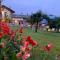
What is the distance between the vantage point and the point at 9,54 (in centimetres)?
263

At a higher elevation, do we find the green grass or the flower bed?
the flower bed

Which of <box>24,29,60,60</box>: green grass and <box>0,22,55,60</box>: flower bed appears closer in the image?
<box>0,22,55,60</box>: flower bed

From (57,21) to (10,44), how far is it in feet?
147

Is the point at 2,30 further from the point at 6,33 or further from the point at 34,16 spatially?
the point at 34,16

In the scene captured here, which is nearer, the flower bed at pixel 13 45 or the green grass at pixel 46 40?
the flower bed at pixel 13 45

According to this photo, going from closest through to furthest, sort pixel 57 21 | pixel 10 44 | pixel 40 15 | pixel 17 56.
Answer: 1. pixel 17 56
2. pixel 10 44
3. pixel 40 15
4. pixel 57 21

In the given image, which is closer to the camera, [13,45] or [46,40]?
[13,45]

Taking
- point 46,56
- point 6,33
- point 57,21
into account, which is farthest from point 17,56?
point 57,21

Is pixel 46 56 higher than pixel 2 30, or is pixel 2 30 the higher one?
pixel 2 30

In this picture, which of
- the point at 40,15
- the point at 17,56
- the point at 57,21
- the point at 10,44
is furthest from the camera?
the point at 57,21

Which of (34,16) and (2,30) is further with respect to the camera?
(34,16)

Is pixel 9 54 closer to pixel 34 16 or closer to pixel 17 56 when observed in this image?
pixel 17 56

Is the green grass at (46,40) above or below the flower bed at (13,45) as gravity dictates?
below

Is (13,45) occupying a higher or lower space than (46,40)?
higher
